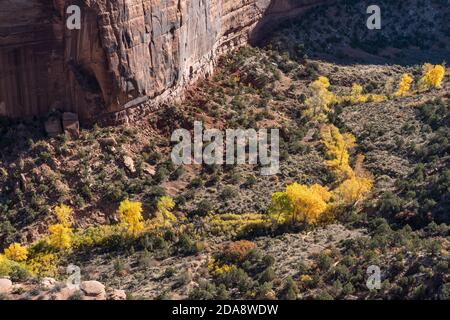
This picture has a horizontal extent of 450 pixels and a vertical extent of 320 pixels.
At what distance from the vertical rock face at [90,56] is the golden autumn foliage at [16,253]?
33.4 ft

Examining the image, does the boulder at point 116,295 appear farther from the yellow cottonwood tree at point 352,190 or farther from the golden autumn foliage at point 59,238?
the yellow cottonwood tree at point 352,190

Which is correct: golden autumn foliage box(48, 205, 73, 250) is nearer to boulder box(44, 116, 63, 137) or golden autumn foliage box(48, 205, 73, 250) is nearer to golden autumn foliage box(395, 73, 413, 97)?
boulder box(44, 116, 63, 137)

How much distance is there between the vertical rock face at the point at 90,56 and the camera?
5034 centimetres

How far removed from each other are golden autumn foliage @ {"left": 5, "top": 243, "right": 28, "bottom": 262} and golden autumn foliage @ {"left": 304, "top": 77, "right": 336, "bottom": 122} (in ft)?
94.7

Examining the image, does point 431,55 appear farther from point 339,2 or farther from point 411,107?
point 411,107

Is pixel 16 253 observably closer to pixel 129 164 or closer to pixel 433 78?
pixel 129 164

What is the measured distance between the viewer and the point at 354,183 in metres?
53.4

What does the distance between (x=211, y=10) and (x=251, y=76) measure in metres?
7.17

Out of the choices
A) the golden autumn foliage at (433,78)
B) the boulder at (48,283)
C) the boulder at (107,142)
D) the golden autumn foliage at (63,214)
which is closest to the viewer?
the boulder at (48,283)

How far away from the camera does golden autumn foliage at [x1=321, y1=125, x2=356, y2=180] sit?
5731 centimetres

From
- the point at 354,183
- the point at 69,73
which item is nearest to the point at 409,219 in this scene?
the point at 354,183

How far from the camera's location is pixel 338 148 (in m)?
60.3

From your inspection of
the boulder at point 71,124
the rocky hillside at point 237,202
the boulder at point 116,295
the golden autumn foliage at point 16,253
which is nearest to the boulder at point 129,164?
the rocky hillside at point 237,202

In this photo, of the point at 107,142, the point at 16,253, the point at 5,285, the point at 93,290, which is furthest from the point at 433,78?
the point at 5,285
